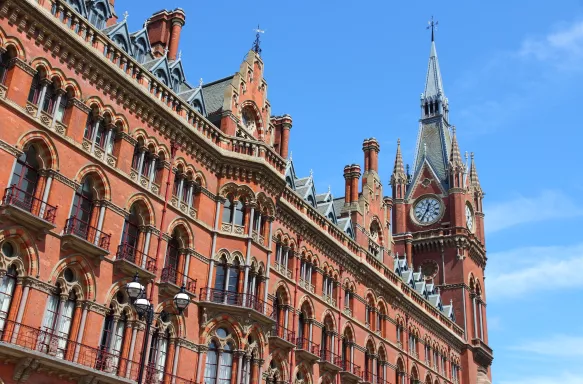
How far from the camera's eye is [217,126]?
3759cm

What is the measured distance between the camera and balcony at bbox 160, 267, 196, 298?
1202 inches

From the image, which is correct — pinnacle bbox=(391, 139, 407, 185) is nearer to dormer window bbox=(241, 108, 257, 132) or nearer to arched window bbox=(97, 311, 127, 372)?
dormer window bbox=(241, 108, 257, 132)

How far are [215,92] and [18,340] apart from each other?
20537 millimetres

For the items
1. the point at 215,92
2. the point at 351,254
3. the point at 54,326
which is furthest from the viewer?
the point at 351,254

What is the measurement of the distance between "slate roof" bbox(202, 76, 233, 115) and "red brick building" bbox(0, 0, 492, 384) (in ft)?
0.58

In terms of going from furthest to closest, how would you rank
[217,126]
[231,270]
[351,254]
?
1. [351,254]
2. [217,126]
3. [231,270]

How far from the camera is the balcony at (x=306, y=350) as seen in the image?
39438 mm

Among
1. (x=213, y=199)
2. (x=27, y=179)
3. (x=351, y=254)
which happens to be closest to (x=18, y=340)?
(x=27, y=179)

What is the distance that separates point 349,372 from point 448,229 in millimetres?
32508

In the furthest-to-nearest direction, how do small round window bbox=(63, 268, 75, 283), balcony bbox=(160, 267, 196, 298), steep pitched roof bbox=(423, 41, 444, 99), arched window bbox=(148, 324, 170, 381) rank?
steep pitched roof bbox=(423, 41, 444, 99) → balcony bbox=(160, 267, 196, 298) → arched window bbox=(148, 324, 170, 381) → small round window bbox=(63, 268, 75, 283)

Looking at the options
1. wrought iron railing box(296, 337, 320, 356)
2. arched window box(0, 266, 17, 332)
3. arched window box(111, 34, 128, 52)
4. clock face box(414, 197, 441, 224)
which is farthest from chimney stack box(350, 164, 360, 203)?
arched window box(0, 266, 17, 332)

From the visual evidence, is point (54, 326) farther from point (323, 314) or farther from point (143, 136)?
point (323, 314)

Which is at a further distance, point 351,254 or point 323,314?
point 351,254

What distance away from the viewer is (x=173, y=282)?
31.5 m
